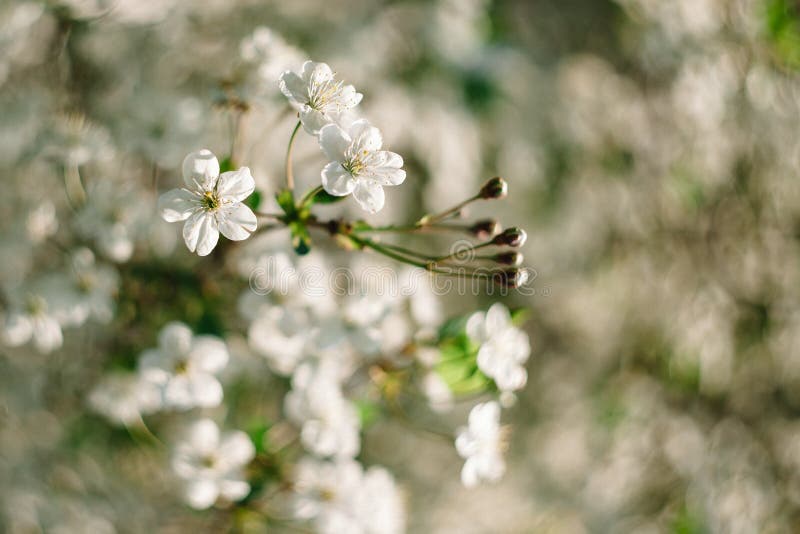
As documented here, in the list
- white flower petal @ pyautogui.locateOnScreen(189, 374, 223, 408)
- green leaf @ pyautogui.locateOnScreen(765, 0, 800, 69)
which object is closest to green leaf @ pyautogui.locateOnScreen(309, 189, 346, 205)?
white flower petal @ pyautogui.locateOnScreen(189, 374, 223, 408)

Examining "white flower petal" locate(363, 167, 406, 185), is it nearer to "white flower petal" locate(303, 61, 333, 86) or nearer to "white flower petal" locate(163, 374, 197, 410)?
"white flower petal" locate(303, 61, 333, 86)

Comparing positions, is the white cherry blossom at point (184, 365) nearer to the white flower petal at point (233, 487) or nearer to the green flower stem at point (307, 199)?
the white flower petal at point (233, 487)

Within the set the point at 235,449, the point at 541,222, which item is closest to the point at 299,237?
the point at 235,449

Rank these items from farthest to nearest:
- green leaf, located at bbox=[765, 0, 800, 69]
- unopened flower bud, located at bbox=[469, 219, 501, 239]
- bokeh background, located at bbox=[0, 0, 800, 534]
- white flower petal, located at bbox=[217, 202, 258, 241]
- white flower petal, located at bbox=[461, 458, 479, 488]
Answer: green leaf, located at bbox=[765, 0, 800, 69] → bokeh background, located at bbox=[0, 0, 800, 534] → white flower petal, located at bbox=[461, 458, 479, 488] → unopened flower bud, located at bbox=[469, 219, 501, 239] → white flower petal, located at bbox=[217, 202, 258, 241]

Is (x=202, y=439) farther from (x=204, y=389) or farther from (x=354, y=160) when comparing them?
(x=354, y=160)

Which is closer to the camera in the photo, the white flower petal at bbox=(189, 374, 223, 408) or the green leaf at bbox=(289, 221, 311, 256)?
the green leaf at bbox=(289, 221, 311, 256)

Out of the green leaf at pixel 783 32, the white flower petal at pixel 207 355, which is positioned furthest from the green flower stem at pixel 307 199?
the green leaf at pixel 783 32
